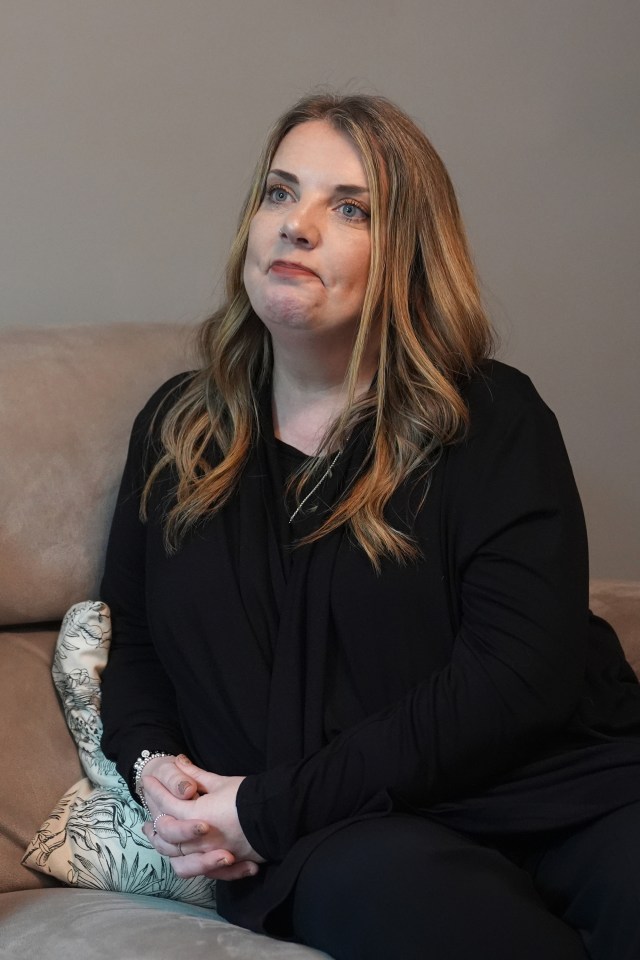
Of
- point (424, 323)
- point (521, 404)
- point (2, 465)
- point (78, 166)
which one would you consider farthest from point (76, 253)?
point (521, 404)

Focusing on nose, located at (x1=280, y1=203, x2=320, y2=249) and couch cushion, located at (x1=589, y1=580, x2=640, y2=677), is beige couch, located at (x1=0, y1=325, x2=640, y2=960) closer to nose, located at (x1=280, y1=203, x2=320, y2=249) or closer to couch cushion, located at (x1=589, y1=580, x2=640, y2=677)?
couch cushion, located at (x1=589, y1=580, x2=640, y2=677)

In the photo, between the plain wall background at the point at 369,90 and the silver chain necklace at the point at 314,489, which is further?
the plain wall background at the point at 369,90

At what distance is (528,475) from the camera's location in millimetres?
1444

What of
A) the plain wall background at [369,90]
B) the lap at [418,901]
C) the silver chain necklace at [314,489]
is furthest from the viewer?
the plain wall background at [369,90]

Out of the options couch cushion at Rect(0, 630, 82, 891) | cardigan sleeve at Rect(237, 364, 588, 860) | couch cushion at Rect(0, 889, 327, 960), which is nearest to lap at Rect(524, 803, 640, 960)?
cardigan sleeve at Rect(237, 364, 588, 860)

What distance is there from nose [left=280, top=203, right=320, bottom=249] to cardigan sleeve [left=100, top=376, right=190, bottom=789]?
33 cm

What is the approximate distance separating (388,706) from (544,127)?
4.61 ft

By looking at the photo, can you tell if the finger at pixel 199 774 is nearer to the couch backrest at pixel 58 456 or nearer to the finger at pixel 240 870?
the finger at pixel 240 870

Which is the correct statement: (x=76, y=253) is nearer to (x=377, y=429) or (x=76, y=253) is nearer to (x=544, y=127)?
(x=377, y=429)

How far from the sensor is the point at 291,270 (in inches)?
59.0

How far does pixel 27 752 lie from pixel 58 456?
1.30 ft

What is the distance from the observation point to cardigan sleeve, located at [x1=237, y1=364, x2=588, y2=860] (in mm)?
1354

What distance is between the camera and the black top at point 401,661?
1366 millimetres

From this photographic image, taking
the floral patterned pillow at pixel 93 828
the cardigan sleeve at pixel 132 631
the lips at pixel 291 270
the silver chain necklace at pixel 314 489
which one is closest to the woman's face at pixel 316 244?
the lips at pixel 291 270
